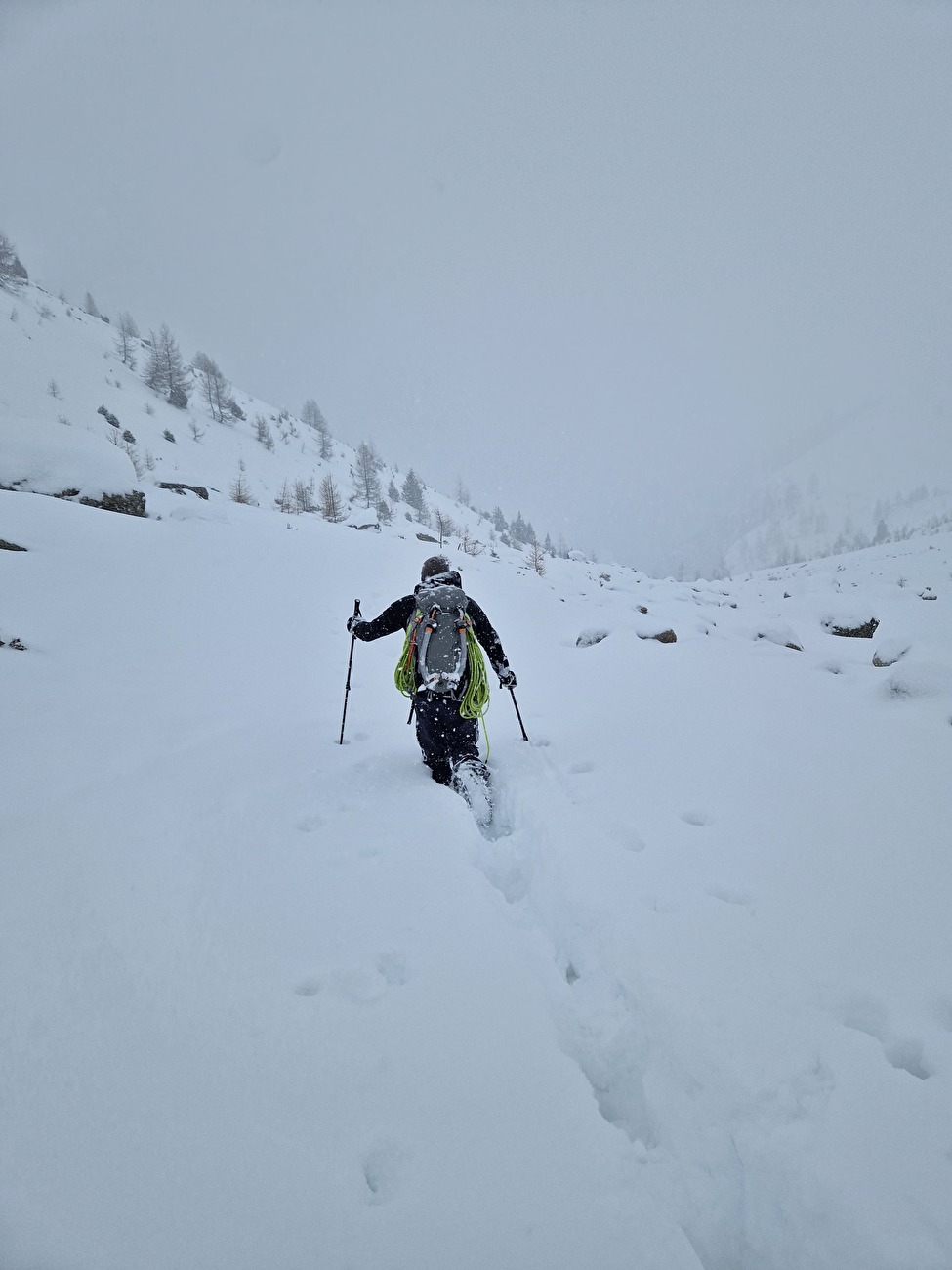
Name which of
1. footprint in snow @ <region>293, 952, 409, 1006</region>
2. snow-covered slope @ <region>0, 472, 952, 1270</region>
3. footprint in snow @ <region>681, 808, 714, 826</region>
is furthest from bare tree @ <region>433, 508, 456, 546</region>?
footprint in snow @ <region>293, 952, 409, 1006</region>

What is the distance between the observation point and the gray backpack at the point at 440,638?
4848 millimetres

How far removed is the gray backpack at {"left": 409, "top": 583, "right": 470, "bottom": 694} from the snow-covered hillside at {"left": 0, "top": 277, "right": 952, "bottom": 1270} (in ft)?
3.37

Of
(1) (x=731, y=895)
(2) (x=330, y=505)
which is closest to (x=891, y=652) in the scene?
(1) (x=731, y=895)

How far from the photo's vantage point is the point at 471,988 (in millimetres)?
2492

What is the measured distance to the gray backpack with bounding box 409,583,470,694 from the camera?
4848 mm

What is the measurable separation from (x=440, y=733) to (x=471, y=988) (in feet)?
8.65

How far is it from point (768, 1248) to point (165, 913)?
3.03 metres

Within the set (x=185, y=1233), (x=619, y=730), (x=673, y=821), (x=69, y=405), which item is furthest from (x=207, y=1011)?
(x=69, y=405)

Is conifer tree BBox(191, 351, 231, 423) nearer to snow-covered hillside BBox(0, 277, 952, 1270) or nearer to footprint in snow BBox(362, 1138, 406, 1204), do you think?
snow-covered hillside BBox(0, 277, 952, 1270)

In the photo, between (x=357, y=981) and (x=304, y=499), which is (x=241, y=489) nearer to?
(x=304, y=499)

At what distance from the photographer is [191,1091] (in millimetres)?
1991

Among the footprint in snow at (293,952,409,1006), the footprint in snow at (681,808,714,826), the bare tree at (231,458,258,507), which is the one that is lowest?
the footprint in snow at (293,952,409,1006)

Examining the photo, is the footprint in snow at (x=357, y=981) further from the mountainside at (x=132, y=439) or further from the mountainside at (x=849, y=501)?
the mountainside at (x=849, y=501)

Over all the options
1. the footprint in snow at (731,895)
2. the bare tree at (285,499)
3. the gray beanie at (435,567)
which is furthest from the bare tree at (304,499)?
the footprint in snow at (731,895)
